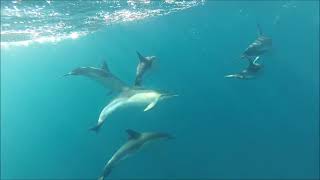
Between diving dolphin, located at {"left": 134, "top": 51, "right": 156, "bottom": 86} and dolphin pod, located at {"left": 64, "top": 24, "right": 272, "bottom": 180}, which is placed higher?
diving dolphin, located at {"left": 134, "top": 51, "right": 156, "bottom": 86}

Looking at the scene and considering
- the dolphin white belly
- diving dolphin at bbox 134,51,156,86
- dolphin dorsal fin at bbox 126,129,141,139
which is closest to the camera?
the dolphin white belly

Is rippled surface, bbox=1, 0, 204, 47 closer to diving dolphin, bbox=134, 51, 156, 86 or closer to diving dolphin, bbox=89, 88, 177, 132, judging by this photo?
diving dolphin, bbox=134, 51, 156, 86

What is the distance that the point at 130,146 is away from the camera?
1048 cm

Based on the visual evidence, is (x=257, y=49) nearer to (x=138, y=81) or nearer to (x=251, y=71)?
(x=251, y=71)

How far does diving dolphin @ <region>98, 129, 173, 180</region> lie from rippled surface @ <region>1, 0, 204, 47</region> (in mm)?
15438

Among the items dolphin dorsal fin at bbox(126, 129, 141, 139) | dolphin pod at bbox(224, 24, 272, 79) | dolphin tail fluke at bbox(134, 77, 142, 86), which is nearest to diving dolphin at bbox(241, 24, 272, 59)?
dolphin pod at bbox(224, 24, 272, 79)

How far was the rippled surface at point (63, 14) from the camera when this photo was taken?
83.9ft

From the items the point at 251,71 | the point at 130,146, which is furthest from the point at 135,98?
the point at 251,71

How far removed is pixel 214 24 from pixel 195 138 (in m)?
18.3

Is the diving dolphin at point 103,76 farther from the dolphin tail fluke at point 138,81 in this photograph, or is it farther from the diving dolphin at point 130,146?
the diving dolphin at point 130,146

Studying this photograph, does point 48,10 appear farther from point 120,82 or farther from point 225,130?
point 225,130

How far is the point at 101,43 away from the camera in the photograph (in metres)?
59.1

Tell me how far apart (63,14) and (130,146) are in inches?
806

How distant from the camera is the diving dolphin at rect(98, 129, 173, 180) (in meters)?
10.2
